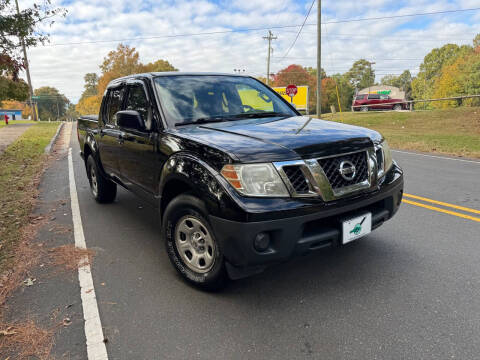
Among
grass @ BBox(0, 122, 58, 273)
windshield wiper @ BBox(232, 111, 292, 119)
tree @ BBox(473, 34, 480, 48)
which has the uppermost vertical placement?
tree @ BBox(473, 34, 480, 48)

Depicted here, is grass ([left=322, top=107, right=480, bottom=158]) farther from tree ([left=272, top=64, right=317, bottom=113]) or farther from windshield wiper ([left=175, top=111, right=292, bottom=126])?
tree ([left=272, top=64, right=317, bottom=113])

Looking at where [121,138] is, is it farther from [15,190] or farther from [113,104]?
[15,190]

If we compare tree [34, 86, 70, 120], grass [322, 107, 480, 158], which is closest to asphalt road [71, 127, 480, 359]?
grass [322, 107, 480, 158]

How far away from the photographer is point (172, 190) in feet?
10.4

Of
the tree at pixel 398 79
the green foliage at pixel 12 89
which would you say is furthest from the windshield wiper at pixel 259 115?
the tree at pixel 398 79

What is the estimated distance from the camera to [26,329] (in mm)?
2549

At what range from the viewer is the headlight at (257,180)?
2441 millimetres

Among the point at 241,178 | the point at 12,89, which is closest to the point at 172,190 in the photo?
the point at 241,178

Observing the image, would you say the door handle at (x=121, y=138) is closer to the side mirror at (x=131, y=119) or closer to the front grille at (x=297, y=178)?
the side mirror at (x=131, y=119)

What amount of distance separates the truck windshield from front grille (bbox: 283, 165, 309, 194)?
51.6 inches

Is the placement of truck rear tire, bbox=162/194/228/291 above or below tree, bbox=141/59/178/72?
below

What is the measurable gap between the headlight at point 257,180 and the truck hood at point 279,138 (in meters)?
0.06

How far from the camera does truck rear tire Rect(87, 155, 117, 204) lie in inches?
221

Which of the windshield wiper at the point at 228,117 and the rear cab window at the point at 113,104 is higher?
the rear cab window at the point at 113,104
